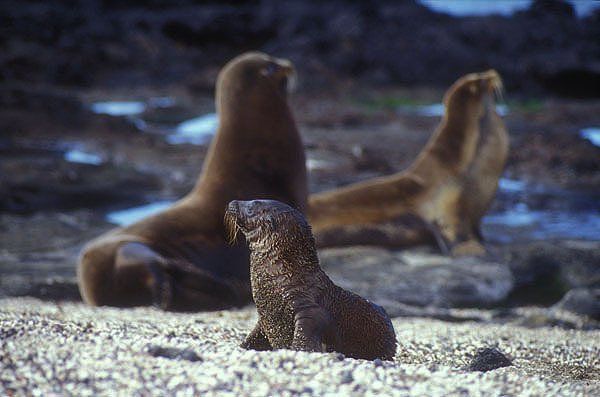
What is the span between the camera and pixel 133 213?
8.40 m

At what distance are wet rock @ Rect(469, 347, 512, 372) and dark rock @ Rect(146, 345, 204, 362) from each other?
3.51ft

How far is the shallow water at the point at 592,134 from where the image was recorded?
12.9 meters

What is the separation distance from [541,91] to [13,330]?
65.9 ft

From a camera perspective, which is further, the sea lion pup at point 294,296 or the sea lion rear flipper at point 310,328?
the sea lion pup at point 294,296

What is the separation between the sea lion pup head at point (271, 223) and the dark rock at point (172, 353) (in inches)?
31.3

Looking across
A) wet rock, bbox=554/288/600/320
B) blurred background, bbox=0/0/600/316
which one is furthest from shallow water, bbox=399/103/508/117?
wet rock, bbox=554/288/600/320

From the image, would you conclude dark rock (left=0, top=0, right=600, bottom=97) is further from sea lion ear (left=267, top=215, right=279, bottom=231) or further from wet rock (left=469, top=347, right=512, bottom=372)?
sea lion ear (left=267, top=215, right=279, bottom=231)

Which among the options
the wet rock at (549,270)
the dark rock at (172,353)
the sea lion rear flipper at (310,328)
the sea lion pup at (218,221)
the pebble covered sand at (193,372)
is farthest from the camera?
the wet rock at (549,270)

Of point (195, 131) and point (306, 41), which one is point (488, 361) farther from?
point (306, 41)

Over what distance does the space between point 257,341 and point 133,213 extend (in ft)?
18.0

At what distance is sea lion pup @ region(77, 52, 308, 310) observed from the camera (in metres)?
4.90

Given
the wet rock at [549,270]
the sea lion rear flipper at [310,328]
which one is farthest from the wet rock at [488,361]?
the wet rock at [549,270]

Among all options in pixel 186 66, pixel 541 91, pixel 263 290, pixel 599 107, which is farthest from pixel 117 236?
pixel 186 66

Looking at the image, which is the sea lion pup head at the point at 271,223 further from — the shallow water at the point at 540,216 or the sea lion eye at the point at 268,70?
the shallow water at the point at 540,216
